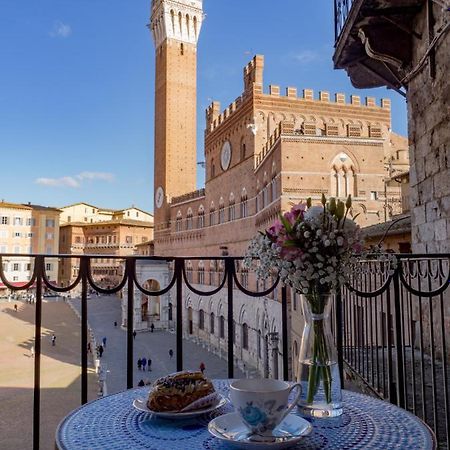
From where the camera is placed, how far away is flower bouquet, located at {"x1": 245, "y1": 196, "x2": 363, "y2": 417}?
1.67 metres

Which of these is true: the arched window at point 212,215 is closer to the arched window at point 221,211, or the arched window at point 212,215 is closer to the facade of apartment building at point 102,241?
the arched window at point 221,211

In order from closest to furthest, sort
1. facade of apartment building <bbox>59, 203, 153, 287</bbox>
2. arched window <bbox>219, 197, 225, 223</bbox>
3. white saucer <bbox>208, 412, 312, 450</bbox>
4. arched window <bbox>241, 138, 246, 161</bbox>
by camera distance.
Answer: white saucer <bbox>208, 412, 312, 450</bbox> → arched window <bbox>241, 138, 246, 161</bbox> → arched window <bbox>219, 197, 225, 223</bbox> → facade of apartment building <bbox>59, 203, 153, 287</bbox>

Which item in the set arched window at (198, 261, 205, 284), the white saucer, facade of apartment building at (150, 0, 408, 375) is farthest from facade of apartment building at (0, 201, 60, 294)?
the white saucer

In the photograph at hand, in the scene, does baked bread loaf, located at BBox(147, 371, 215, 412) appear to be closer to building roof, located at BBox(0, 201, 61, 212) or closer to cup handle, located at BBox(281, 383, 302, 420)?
cup handle, located at BBox(281, 383, 302, 420)

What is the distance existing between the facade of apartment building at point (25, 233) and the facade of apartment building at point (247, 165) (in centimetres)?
1697

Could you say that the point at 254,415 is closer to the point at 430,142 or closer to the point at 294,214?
the point at 294,214

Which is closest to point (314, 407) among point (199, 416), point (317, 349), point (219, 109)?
point (317, 349)

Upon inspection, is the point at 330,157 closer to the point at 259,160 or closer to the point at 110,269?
the point at 259,160

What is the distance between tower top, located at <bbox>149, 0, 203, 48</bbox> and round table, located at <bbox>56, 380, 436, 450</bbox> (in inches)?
1597

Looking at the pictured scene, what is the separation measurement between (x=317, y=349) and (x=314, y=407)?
8.2 inches

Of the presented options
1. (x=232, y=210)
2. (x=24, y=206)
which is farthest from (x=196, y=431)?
(x=24, y=206)

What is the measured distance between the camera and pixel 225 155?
2973cm

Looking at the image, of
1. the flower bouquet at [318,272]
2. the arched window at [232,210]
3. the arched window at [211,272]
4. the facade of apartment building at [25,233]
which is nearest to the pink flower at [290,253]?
the flower bouquet at [318,272]

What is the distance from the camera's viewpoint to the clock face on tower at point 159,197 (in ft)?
128
